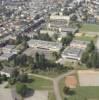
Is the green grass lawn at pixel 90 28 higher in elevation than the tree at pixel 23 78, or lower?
higher

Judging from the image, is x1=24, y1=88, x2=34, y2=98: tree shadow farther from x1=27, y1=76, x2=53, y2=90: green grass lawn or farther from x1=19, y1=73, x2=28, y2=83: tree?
x1=19, y1=73, x2=28, y2=83: tree

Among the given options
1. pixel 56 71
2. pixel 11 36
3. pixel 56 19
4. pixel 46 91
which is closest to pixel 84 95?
pixel 46 91

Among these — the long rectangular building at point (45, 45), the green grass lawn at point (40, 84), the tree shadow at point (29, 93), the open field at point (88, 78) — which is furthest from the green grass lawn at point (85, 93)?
the long rectangular building at point (45, 45)

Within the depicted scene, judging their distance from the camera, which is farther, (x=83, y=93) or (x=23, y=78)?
(x=23, y=78)

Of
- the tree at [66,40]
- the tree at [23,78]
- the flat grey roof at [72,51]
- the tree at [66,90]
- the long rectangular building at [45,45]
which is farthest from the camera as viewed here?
the tree at [66,40]

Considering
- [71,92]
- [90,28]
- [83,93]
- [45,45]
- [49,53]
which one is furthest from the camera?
[90,28]

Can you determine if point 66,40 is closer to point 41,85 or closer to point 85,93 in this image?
point 41,85

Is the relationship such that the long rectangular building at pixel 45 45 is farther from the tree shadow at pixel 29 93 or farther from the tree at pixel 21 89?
the tree at pixel 21 89

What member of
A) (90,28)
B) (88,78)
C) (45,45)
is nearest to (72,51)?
(45,45)

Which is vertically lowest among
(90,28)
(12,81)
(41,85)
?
(41,85)

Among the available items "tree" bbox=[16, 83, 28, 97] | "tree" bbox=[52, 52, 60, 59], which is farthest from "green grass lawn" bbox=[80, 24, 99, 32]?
"tree" bbox=[16, 83, 28, 97]
